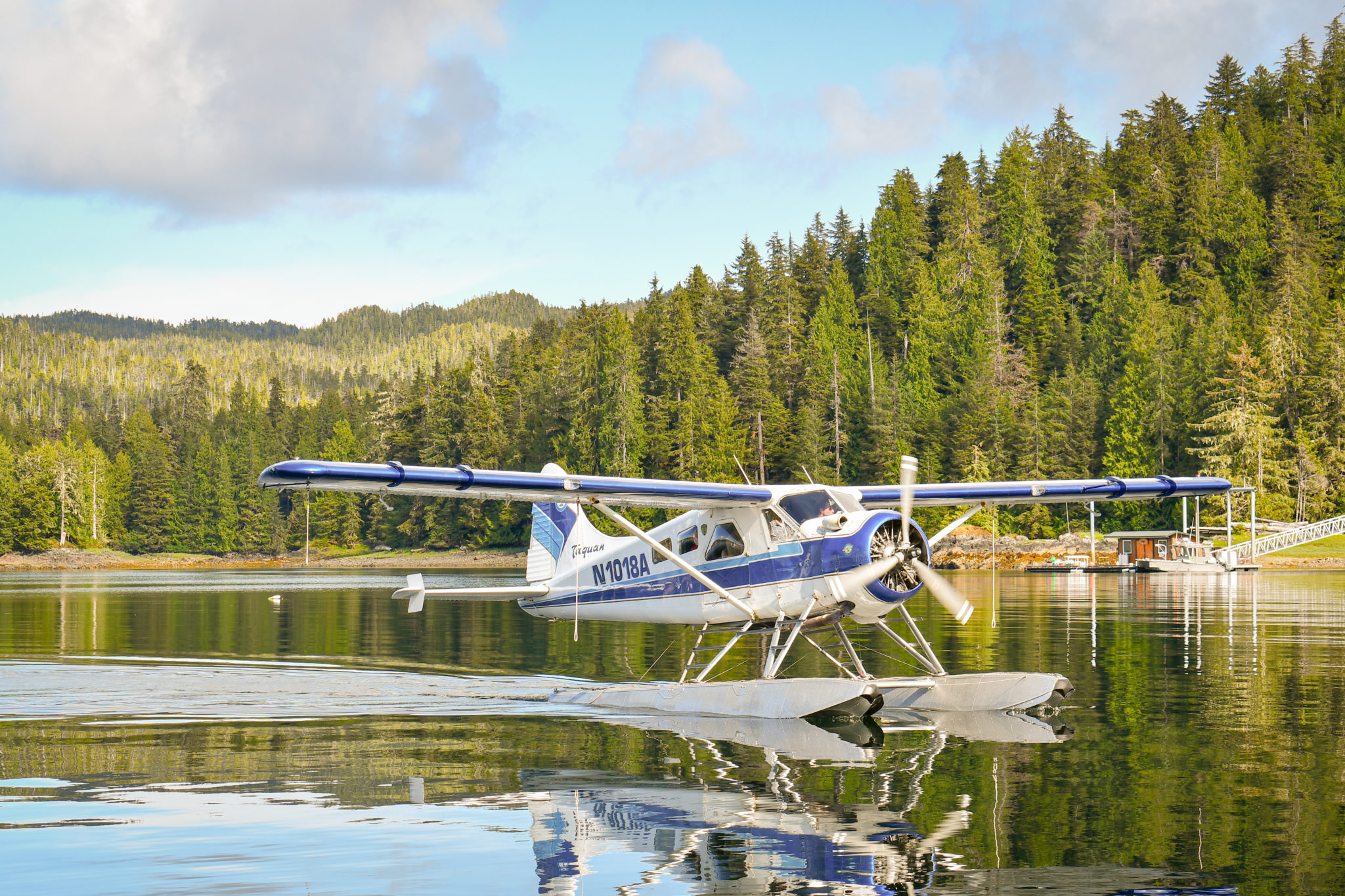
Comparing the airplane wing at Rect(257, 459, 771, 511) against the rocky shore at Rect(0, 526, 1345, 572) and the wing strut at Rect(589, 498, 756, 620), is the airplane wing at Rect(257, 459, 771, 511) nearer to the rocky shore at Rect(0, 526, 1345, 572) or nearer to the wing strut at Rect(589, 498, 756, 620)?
the wing strut at Rect(589, 498, 756, 620)

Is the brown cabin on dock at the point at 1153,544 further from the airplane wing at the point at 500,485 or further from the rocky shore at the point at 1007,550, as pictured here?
the airplane wing at the point at 500,485

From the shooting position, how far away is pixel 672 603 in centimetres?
1405

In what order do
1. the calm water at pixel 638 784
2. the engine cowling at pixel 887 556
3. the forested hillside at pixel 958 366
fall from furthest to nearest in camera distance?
the forested hillside at pixel 958 366 < the engine cowling at pixel 887 556 < the calm water at pixel 638 784

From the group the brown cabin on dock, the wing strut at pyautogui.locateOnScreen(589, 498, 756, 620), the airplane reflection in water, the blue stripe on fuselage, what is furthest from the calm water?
the brown cabin on dock

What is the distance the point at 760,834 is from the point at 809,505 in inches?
248

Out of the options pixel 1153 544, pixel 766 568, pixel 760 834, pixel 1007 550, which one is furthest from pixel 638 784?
pixel 1007 550

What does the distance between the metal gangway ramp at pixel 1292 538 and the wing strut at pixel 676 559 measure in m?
50.1

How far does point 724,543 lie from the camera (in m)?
13.3

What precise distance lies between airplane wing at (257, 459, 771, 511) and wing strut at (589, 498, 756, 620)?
7.5 inches

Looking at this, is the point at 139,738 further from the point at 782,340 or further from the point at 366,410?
the point at 366,410

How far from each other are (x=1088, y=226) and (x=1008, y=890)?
10486 cm

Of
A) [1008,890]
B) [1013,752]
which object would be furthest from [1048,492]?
[1008,890]

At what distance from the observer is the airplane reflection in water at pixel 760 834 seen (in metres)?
5.61

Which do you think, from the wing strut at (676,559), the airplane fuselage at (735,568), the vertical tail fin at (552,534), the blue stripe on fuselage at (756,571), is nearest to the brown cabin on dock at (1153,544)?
the vertical tail fin at (552,534)
